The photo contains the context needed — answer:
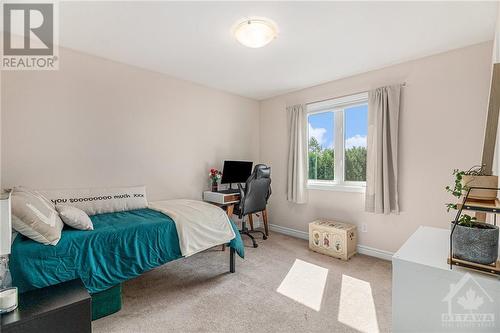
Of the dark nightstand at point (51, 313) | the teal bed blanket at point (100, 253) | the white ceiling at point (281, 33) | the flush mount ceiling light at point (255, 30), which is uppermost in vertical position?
the white ceiling at point (281, 33)

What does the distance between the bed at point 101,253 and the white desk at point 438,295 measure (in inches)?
69.5

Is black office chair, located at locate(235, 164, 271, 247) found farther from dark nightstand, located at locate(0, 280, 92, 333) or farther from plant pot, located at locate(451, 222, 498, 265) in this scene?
plant pot, located at locate(451, 222, 498, 265)

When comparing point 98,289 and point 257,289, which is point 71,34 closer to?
point 98,289

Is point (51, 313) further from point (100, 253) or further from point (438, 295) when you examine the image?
point (438, 295)

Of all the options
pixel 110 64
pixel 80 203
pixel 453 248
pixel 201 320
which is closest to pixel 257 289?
pixel 201 320

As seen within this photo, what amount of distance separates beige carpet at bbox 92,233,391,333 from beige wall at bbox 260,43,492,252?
0.57 meters

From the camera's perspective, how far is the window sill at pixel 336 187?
3.23 meters

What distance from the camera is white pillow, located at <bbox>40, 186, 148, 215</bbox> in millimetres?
2391

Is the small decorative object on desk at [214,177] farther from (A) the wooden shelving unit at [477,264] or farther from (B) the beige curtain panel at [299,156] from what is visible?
(A) the wooden shelving unit at [477,264]

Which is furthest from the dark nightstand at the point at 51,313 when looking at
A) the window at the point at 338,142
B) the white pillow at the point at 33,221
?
the window at the point at 338,142

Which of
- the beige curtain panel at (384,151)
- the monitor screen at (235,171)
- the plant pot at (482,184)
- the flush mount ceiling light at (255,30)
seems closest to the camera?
the plant pot at (482,184)

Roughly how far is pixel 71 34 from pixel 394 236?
417 cm
